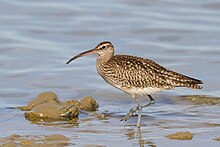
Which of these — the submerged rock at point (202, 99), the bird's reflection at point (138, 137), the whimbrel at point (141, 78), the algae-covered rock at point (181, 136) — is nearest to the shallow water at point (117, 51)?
the bird's reflection at point (138, 137)

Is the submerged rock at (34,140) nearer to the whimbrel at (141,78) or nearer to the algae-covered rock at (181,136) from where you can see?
the algae-covered rock at (181,136)

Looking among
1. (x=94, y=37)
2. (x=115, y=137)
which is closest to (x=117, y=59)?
(x=115, y=137)

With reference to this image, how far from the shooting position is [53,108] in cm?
1245

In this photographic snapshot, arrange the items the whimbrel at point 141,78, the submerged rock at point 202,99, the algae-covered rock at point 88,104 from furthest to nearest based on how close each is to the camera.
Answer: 1. the submerged rock at point 202,99
2. the algae-covered rock at point 88,104
3. the whimbrel at point 141,78

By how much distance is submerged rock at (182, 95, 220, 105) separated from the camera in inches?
531

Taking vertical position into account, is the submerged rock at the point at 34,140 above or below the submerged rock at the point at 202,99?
below

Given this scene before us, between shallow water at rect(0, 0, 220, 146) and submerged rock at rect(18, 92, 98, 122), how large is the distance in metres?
0.21

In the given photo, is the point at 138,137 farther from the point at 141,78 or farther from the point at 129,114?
the point at 141,78

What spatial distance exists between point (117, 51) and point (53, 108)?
16.0 feet

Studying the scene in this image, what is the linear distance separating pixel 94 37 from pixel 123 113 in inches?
215

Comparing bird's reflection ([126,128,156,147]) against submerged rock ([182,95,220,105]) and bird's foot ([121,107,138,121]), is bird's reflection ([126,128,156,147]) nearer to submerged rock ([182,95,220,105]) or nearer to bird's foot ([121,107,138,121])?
bird's foot ([121,107,138,121])

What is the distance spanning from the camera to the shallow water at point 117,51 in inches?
461

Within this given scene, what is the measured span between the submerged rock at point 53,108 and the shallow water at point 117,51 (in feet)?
0.70

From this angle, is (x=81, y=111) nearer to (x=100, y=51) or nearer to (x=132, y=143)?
(x=100, y=51)
